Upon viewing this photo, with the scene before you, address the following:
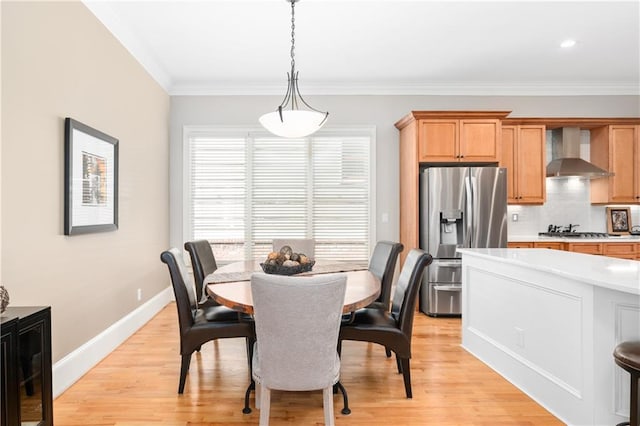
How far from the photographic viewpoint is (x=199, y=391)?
2508mm

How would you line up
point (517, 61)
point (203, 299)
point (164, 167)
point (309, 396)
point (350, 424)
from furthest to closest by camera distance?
point (164, 167) < point (517, 61) < point (203, 299) < point (309, 396) < point (350, 424)

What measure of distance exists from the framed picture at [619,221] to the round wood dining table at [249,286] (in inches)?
159

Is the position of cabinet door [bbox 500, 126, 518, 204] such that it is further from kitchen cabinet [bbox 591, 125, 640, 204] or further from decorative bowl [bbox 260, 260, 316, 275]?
decorative bowl [bbox 260, 260, 316, 275]

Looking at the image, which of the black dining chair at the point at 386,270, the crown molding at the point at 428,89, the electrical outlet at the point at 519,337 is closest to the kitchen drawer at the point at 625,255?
the crown molding at the point at 428,89

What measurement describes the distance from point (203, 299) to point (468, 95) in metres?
4.17

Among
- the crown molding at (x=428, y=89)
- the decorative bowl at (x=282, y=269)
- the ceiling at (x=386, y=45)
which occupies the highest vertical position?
the ceiling at (x=386, y=45)

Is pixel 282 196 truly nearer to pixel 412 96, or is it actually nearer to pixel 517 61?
pixel 412 96

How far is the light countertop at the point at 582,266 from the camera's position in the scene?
1.75 metres

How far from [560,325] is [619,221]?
12.8 ft

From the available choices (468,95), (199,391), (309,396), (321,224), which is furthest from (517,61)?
(199,391)

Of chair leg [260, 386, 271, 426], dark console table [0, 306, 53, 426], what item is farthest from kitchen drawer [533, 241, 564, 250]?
dark console table [0, 306, 53, 426]

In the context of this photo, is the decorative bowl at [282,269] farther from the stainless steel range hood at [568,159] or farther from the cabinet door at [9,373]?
the stainless steel range hood at [568,159]

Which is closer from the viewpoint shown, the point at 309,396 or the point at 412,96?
the point at 309,396

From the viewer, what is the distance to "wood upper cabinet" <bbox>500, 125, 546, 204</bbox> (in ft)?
15.5
